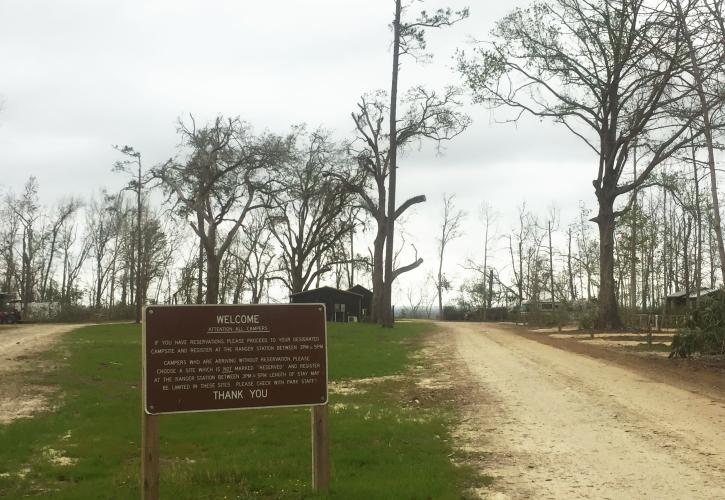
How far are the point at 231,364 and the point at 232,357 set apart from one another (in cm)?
6

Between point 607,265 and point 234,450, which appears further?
point 607,265

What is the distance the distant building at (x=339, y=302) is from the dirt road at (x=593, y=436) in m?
54.4

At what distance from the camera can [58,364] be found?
1933 centimetres

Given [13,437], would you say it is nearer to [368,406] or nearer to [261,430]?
[261,430]

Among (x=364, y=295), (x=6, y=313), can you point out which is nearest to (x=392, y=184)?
(x=6, y=313)

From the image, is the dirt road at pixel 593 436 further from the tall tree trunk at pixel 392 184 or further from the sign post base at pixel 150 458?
the tall tree trunk at pixel 392 184

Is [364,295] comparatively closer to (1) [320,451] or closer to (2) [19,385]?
(2) [19,385]

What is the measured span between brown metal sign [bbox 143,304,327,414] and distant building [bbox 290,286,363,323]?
61.5m

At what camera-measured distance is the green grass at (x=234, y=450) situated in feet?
21.7

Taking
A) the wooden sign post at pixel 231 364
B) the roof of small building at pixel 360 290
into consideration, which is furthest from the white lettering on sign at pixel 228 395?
the roof of small building at pixel 360 290

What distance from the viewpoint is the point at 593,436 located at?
336 inches

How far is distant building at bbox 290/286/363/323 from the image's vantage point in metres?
69.3

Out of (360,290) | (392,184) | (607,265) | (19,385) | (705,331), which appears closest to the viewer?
(19,385)

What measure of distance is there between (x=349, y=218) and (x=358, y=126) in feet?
44.6
